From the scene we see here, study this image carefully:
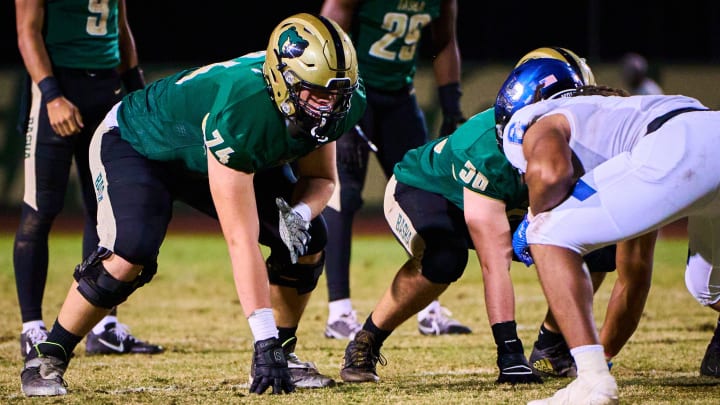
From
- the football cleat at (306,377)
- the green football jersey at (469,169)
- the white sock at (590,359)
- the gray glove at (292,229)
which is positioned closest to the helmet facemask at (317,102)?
the gray glove at (292,229)

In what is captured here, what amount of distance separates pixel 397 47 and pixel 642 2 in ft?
32.2

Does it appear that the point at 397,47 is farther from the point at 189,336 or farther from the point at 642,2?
the point at 642,2

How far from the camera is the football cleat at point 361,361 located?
4.03m

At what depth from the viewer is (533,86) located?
3.69 metres

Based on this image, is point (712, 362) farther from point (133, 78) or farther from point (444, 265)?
point (133, 78)

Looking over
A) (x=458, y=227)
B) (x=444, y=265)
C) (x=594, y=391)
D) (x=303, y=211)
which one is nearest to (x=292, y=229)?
(x=303, y=211)

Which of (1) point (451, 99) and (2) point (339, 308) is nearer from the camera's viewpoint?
(2) point (339, 308)

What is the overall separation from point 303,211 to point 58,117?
4.83ft

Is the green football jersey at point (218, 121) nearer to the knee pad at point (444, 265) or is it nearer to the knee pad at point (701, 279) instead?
the knee pad at point (444, 265)

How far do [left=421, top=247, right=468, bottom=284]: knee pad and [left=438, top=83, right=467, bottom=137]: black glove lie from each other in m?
1.90

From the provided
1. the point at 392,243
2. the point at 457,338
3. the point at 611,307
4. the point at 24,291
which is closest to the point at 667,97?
A: the point at 611,307

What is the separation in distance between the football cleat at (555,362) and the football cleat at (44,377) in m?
1.83

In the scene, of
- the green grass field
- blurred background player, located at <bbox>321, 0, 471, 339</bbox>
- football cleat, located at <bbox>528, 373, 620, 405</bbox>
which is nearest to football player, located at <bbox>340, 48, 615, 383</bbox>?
the green grass field

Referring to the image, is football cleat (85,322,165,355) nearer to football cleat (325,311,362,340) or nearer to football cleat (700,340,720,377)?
football cleat (325,311,362,340)
